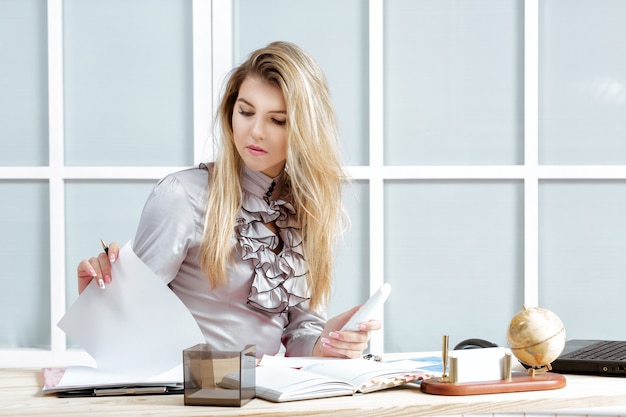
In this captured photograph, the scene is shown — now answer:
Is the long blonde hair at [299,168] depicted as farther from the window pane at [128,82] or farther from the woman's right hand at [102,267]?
the window pane at [128,82]

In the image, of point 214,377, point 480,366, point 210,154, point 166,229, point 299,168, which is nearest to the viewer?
point 214,377

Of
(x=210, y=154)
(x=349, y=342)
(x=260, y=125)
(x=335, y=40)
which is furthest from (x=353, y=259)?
(x=349, y=342)

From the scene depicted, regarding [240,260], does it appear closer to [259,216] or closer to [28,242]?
[259,216]

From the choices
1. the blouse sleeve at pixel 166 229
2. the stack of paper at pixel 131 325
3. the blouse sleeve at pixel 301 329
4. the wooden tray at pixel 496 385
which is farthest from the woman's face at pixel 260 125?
the wooden tray at pixel 496 385

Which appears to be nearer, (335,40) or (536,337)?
(536,337)

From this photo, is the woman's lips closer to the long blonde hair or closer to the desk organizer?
the long blonde hair

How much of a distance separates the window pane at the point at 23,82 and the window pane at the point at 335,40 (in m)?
0.62

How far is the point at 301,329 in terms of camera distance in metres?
1.98

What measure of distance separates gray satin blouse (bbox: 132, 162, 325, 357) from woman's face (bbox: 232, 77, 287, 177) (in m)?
0.07

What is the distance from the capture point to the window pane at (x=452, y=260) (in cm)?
252

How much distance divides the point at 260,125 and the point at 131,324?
612mm

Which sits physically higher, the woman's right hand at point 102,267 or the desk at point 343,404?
the woman's right hand at point 102,267

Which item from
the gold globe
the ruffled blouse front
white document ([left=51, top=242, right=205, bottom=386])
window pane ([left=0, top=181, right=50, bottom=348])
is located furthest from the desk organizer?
window pane ([left=0, top=181, right=50, bottom=348])

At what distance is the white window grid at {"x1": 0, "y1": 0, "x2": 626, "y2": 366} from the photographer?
2480 millimetres
